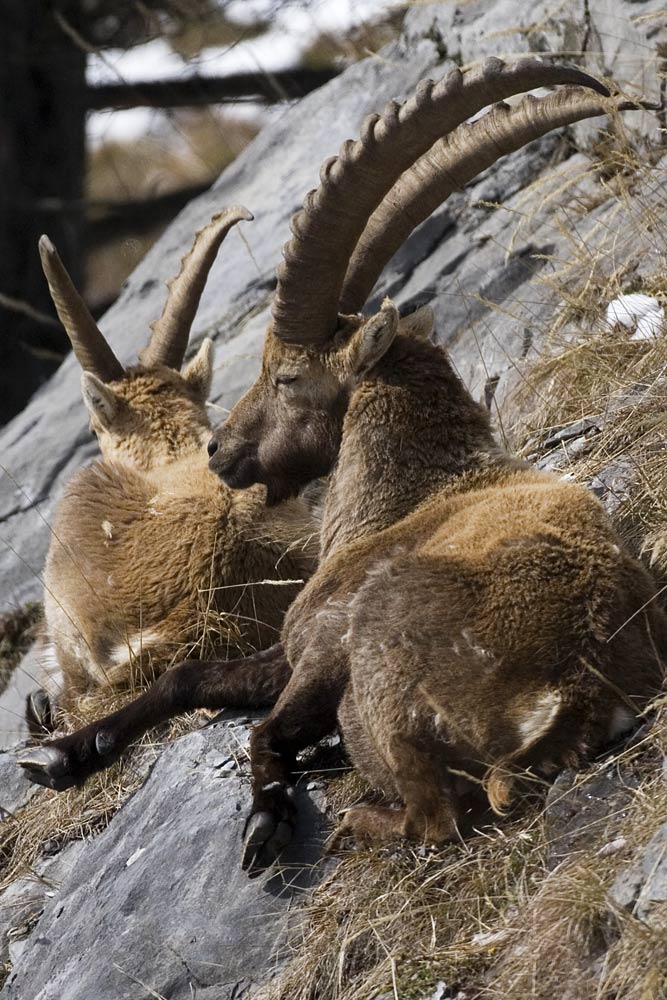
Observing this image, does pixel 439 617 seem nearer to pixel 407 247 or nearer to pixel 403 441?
pixel 403 441

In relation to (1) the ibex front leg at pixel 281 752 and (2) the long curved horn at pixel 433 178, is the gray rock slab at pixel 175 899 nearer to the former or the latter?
(1) the ibex front leg at pixel 281 752

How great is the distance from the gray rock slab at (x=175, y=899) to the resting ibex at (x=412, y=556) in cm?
16

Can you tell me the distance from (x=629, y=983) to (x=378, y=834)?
3.83ft

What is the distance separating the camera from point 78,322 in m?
6.75

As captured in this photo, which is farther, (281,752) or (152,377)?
(152,377)

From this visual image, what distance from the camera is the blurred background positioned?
14859mm

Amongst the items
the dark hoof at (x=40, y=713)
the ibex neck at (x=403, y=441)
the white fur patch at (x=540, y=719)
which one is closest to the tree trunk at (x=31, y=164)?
the dark hoof at (x=40, y=713)

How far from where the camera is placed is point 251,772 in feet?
14.3

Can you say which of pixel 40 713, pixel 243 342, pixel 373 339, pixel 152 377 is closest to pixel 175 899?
pixel 373 339

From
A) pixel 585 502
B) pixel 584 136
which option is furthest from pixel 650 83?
pixel 585 502

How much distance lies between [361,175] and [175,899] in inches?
96.9

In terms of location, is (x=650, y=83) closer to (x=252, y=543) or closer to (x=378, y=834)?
(x=252, y=543)

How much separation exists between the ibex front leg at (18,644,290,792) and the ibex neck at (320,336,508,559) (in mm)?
510

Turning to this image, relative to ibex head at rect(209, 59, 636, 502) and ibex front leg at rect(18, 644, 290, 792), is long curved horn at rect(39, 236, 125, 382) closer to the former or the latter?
ibex head at rect(209, 59, 636, 502)
